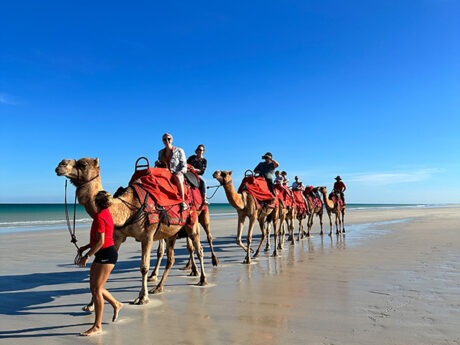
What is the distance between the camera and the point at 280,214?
13.5 metres

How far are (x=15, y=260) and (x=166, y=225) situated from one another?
25.0 ft

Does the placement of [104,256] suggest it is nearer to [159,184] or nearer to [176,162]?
[159,184]

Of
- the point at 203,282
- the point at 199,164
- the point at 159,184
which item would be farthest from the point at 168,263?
the point at 199,164

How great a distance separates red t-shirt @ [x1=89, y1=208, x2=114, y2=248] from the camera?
4.55 meters

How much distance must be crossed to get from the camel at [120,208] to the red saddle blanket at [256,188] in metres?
4.44

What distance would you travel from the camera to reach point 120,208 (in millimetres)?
5910

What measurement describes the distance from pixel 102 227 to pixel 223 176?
5.55 metres

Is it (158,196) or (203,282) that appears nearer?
(158,196)

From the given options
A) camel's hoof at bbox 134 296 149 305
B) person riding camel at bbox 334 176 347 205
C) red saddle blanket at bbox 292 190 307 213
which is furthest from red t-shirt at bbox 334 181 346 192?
camel's hoof at bbox 134 296 149 305

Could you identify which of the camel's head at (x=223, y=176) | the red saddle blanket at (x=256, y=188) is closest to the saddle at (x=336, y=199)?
the red saddle blanket at (x=256, y=188)

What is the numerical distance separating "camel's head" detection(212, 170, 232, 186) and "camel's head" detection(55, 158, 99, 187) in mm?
4289

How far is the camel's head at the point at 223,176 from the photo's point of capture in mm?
9664

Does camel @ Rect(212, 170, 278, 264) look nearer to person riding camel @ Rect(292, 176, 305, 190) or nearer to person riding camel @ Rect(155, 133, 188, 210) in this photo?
person riding camel @ Rect(155, 133, 188, 210)

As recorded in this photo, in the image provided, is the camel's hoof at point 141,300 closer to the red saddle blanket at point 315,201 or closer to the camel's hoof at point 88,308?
the camel's hoof at point 88,308
